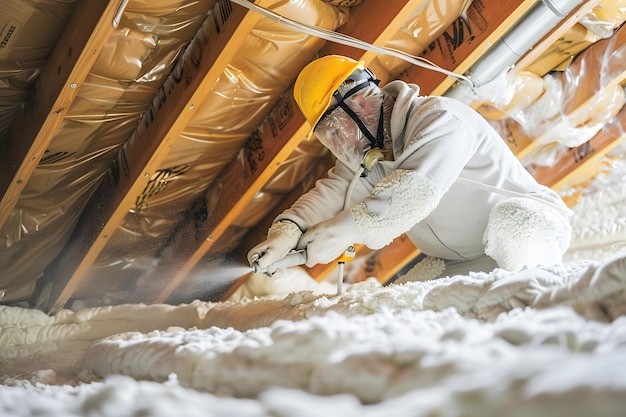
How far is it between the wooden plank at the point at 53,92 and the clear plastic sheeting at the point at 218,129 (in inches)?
19.0

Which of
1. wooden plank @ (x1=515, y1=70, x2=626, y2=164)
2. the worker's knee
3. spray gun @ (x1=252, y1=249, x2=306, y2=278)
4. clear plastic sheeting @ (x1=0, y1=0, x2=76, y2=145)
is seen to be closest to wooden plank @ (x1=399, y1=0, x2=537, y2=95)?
wooden plank @ (x1=515, y1=70, x2=626, y2=164)

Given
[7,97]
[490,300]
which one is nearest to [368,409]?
[490,300]

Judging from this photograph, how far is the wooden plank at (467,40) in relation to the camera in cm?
230

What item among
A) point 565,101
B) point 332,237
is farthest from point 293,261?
point 565,101

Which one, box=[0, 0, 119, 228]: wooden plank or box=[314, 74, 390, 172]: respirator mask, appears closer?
box=[0, 0, 119, 228]: wooden plank

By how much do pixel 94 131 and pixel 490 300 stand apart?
204 cm

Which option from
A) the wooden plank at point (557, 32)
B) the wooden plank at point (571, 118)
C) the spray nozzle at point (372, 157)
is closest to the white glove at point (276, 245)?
the spray nozzle at point (372, 157)

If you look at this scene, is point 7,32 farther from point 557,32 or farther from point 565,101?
point 565,101

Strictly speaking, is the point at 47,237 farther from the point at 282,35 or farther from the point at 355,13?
the point at 355,13

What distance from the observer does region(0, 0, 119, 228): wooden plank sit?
1.93 metres

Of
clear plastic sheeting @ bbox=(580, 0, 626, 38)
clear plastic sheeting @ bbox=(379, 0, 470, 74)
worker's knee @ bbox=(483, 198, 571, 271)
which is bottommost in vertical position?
worker's knee @ bbox=(483, 198, 571, 271)

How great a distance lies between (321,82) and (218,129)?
2.57ft

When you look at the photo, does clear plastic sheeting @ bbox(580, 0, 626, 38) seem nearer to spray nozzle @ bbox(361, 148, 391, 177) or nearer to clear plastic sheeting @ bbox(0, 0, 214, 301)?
spray nozzle @ bbox(361, 148, 391, 177)

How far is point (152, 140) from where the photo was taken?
2.44 m
